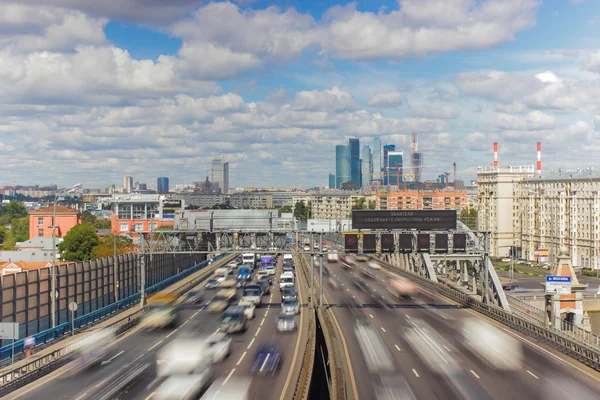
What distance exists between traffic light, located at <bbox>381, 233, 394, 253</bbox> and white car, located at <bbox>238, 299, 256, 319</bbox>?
505 inches

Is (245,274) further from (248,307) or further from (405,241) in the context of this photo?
(405,241)

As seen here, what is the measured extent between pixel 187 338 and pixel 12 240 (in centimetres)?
12970

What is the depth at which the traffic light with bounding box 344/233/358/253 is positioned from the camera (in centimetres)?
5759

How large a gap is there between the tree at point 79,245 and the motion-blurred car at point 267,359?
65.5 metres

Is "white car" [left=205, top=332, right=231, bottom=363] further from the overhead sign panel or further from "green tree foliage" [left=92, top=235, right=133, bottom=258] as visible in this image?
"green tree foliage" [left=92, top=235, right=133, bottom=258]

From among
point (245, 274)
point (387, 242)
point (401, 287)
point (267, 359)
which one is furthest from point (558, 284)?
point (245, 274)

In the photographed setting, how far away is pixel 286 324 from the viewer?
4538cm

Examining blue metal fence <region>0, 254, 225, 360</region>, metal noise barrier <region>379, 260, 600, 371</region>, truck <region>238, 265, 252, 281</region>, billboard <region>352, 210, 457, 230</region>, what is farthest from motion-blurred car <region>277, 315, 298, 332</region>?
truck <region>238, 265, 252, 281</region>

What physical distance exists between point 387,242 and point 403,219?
263 centimetres

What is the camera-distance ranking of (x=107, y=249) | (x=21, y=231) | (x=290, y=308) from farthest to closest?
(x=21, y=231) < (x=107, y=249) < (x=290, y=308)

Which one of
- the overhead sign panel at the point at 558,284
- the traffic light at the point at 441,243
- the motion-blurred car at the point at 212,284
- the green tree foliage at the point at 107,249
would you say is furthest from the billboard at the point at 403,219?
Answer: the green tree foliage at the point at 107,249

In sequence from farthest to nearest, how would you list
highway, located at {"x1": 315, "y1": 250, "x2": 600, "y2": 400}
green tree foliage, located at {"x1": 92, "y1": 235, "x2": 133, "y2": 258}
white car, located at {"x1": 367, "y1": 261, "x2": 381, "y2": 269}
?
white car, located at {"x1": 367, "y1": 261, "x2": 381, "y2": 269} < green tree foliage, located at {"x1": 92, "y1": 235, "x2": 133, "y2": 258} < highway, located at {"x1": 315, "y1": 250, "x2": 600, "y2": 400}

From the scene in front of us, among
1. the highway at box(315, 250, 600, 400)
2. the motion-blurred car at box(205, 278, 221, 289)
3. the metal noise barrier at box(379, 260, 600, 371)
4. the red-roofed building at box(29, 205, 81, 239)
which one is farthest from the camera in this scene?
the red-roofed building at box(29, 205, 81, 239)

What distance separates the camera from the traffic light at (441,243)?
5766cm
